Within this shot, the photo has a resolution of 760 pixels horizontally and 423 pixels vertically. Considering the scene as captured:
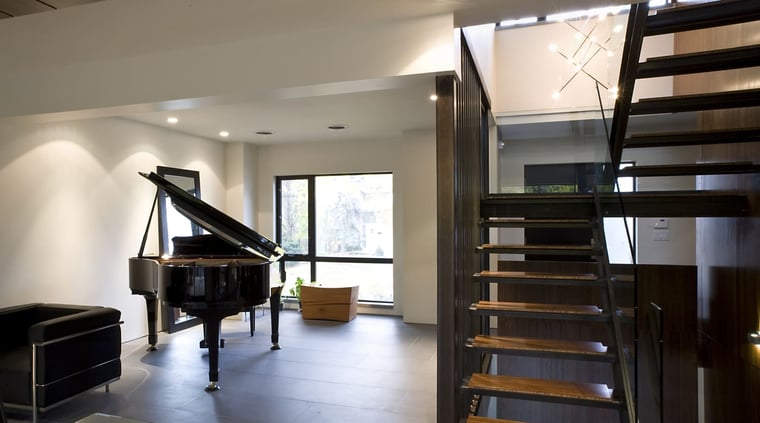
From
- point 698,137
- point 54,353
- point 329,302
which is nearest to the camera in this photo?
point 698,137

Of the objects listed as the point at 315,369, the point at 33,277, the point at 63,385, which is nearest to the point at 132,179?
the point at 33,277

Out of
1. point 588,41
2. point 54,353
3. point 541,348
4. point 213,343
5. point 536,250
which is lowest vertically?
Result: point 213,343

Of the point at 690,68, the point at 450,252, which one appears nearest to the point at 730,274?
the point at 690,68

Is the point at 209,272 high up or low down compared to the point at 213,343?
up

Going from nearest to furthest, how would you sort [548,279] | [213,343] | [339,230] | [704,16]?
[704,16]
[548,279]
[213,343]
[339,230]

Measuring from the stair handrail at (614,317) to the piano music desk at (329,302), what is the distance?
12.9 feet

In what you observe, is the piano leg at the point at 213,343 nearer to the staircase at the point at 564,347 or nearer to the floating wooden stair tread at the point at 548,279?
the staircase at the point at 564,347

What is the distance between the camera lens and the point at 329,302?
664 cm

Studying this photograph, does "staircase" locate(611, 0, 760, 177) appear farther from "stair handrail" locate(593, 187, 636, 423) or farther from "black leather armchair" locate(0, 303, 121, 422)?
"black leather armchair" locate(0, 303, 121, 422)

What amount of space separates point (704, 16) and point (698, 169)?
107 centimetres

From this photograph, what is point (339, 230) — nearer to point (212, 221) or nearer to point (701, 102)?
point (212, 221)

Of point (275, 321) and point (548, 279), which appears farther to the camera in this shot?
point (275, 321)

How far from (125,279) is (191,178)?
5.65 ft

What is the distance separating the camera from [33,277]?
4441mm
